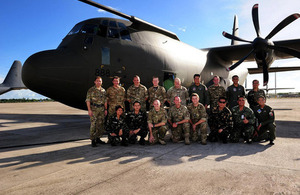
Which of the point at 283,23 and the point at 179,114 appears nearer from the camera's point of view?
the point at 179,114

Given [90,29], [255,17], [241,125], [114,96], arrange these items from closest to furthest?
1. [241,125]
2. [114,96]
3. [90,29]
4. [255,17]

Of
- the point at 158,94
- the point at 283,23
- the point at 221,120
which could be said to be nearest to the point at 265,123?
the point at 221,120

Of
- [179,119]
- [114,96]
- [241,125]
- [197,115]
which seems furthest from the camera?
[114,96]

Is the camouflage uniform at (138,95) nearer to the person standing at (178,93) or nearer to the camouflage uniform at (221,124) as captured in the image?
the person standing at (178,93)

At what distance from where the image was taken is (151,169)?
3428 millimetres

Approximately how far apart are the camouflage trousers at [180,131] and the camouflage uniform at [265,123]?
191 cm

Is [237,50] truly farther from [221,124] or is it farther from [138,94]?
[138,94]

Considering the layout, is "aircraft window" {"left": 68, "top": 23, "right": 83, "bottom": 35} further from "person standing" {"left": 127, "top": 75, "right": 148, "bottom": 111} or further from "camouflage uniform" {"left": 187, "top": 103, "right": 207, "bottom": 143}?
"camouflage uniform" {"left": 187, "top": 103, "right": 207, "bottom": 143}

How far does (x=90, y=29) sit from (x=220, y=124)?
6004mm

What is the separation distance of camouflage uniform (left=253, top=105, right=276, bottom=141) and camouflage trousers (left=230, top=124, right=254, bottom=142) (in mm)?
296

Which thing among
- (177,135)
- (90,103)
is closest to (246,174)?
(177,135)

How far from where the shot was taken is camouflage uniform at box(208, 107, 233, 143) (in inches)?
219

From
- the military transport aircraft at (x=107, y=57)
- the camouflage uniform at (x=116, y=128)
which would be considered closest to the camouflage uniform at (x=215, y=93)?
the military transport aircraft at (x=107, y=57)

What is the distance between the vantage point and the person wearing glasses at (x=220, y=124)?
5559 millimetres
